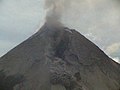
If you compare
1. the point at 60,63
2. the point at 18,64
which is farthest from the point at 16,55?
the point at 60,63

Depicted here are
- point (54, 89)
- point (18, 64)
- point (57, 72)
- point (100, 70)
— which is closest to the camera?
point (54, 89)

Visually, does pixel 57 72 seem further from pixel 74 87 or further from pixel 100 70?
pixel 100 70

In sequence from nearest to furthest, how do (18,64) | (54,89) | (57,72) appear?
(54,89) → (57,72) → (18,64)

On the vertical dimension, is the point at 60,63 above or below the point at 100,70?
below

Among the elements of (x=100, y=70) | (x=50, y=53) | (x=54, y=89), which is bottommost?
(x=54, y=89)

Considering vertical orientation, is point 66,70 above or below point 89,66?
below

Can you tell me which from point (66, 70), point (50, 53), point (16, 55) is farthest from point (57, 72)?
Result: point (16, 55)

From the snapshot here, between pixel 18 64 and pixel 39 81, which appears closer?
pixel 39 81

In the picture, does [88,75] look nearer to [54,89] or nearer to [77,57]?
[77,57]

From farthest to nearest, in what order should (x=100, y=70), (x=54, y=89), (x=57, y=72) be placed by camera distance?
1. (x=100, y=70)
2. (x=57, y=72)
3. (x=54, y=89)
